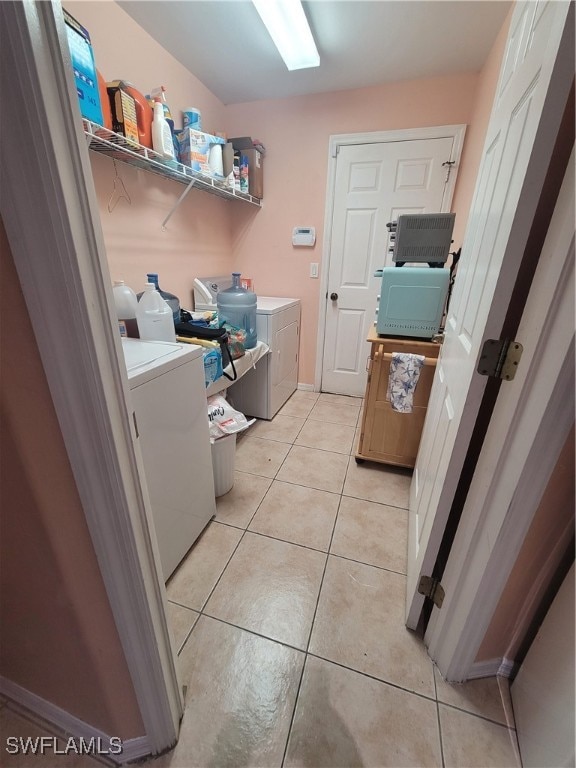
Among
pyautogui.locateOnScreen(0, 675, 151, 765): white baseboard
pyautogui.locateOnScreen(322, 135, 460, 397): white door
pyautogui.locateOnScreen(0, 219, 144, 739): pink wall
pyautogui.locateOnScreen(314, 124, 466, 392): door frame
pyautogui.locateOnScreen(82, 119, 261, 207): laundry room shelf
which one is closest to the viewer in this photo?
pyautogui.locateOnScreen(0, 219, 144, 739): pink wall

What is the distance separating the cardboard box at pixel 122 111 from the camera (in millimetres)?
1383

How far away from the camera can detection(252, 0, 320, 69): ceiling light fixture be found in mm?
1510

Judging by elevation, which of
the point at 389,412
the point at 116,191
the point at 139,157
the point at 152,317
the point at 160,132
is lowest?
A: the point at 389,412

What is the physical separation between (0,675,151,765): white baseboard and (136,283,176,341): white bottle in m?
1.23

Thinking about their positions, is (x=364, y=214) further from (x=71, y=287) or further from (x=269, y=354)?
(x=71, y=287)

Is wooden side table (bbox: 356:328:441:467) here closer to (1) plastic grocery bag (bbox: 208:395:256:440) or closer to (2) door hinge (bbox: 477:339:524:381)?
(1) plastic grocery bag (bbox: 208:395:256:440)

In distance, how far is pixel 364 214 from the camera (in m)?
2.61

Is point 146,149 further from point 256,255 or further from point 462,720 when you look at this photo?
point 462,720

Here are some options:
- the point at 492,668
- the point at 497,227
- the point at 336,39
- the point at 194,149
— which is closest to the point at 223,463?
the point at 492,668

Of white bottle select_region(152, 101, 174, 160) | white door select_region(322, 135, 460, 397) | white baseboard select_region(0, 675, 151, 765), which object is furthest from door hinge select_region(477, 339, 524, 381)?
white door select_region(322, 135, 460, 397)

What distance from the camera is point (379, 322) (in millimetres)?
1812

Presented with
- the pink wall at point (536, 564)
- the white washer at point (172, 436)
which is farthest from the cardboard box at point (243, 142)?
the pink wall at point (536, 564)

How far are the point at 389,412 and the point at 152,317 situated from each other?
140 centimetres

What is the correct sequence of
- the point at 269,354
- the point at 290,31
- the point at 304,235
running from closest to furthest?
the point at 290,31
the point at 269,354
the point at 304,235
